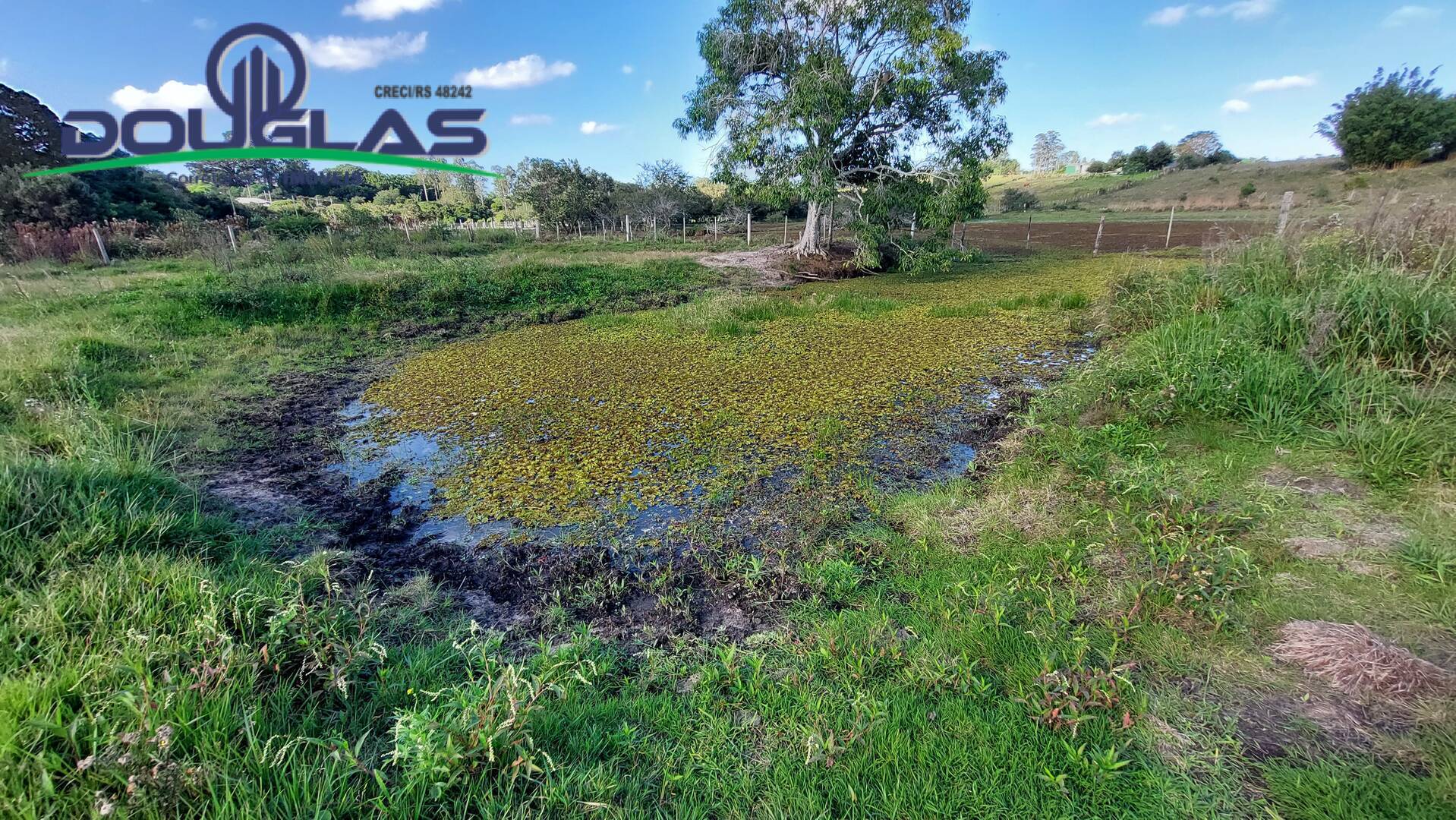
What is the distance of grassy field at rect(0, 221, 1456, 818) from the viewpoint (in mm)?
1266

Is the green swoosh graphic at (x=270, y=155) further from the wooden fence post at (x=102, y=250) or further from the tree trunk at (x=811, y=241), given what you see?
the tree trunk at (x=811, y=241)

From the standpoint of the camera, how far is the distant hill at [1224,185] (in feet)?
59.3

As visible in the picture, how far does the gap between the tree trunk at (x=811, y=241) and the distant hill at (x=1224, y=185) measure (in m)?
10.0

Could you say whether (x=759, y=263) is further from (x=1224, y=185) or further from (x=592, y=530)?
(x=1224, y=185)

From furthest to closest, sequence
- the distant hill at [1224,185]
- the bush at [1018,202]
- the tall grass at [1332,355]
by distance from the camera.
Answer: the bush at [1018,202]
the distant hill at [1224,185]
the tall grass at [1332,355]

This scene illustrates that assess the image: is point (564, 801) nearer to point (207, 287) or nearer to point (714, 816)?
point (714, 816)

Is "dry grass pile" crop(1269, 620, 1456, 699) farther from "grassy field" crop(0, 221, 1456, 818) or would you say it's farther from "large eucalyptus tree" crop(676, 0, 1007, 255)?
"large eucalyptus tree" crop(676, 0, 1007, 255)

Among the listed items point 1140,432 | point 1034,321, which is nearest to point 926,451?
point 1140,432

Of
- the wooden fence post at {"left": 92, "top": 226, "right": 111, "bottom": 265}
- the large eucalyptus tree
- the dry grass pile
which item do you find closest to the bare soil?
the large eucalyptus tree

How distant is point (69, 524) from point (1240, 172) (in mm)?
41655

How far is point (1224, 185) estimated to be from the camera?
27.2 meters

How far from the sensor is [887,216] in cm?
1140

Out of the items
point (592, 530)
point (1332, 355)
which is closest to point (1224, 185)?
point (1332, 355)

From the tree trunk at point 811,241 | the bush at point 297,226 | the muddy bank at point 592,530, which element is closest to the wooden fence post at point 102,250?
the bush at point 297,226
